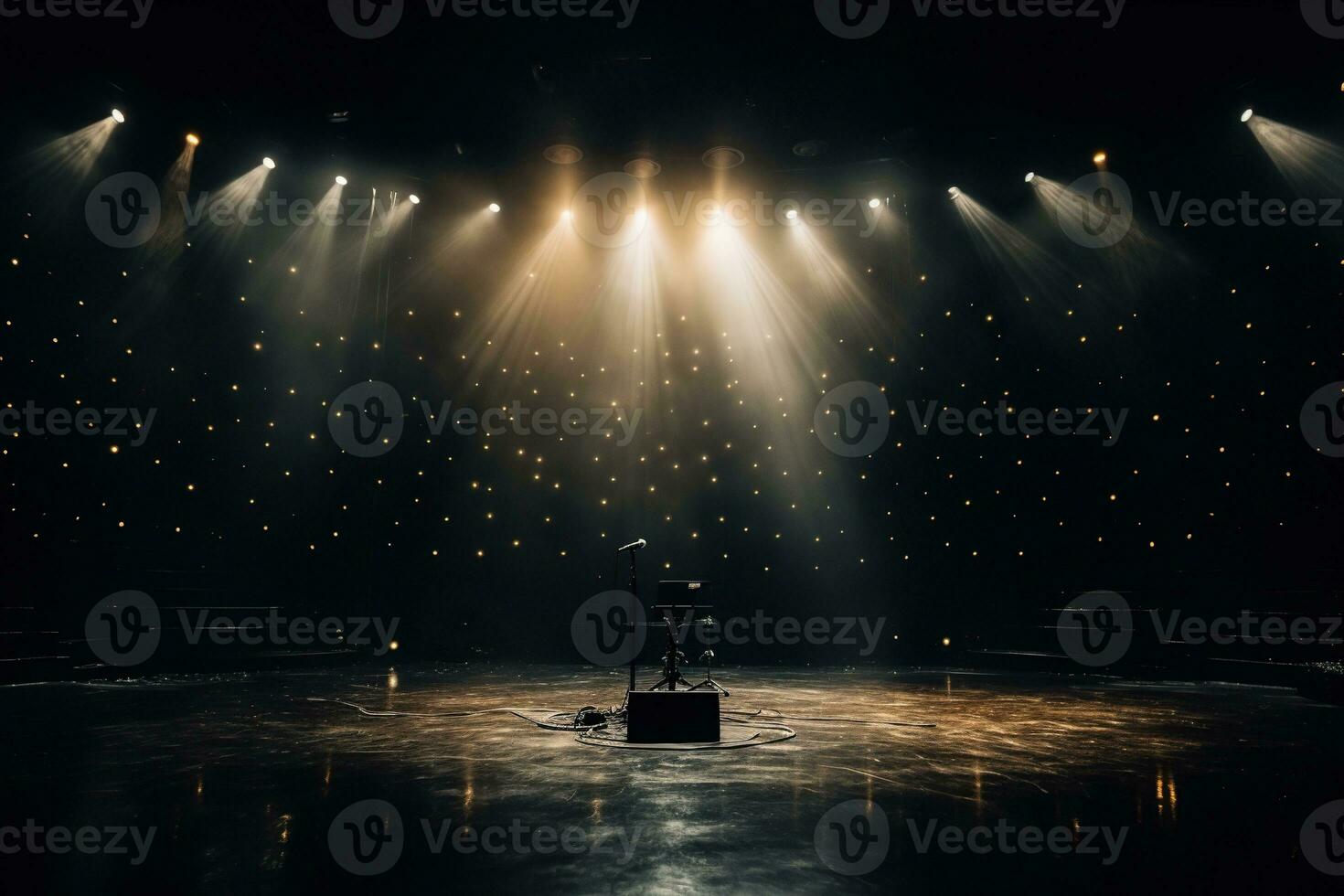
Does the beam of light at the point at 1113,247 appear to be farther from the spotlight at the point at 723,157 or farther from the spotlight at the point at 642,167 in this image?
the spotlight at the point at 642,167

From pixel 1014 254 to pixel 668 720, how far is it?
26.9 feet

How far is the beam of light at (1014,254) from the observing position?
912 centimetres

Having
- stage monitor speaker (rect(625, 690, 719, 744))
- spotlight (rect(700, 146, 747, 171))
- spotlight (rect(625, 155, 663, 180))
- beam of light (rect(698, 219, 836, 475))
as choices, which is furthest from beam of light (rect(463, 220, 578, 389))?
stage monitor speaker (rect(625, 690, 719, 744))

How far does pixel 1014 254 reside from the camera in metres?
9.34

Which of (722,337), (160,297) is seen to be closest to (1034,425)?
(722,337)

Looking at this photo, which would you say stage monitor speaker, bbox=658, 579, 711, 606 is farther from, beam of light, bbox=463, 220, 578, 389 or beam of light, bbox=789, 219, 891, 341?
beam of light, bbox=789, 219, 891, 341

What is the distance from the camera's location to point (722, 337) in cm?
981

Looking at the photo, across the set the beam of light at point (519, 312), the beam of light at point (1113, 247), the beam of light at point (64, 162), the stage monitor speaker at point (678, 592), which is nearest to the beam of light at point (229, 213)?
the beam of light at point (64, 162)

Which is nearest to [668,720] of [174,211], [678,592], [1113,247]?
[678,592]

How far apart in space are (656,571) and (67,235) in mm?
7480

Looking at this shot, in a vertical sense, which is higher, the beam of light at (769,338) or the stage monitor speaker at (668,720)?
the beam of light at (769,338)

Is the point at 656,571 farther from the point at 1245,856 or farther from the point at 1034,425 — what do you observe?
the point at 1245,856

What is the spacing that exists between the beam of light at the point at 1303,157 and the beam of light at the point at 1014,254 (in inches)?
88.3

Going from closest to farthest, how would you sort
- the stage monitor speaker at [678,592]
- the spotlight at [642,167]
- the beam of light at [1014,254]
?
the stage monitor speaker at [678,592] < the spotlight at [642,167] < the beam of light at [1014,254]
